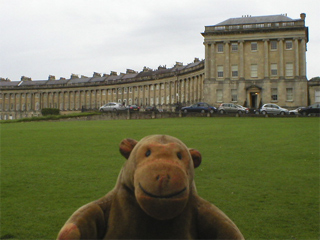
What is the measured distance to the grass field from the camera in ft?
21.3

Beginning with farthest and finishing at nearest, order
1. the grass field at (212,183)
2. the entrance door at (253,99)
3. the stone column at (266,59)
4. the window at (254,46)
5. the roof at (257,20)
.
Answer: the roof at (257,20) → the window at (254,46) → the entrance door at (253,99) → the stone column at (266,59) → the grass field at (212,183)

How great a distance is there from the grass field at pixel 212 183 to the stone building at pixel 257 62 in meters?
38.4

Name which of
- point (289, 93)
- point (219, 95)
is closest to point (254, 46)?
point (289, 93)

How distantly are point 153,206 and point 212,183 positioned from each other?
639 cm

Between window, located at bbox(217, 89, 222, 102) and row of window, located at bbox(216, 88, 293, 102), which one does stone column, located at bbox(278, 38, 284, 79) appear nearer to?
row of window, located at bbox(216, 88, 293, 102)

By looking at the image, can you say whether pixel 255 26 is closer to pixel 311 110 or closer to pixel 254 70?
pixel 254 70

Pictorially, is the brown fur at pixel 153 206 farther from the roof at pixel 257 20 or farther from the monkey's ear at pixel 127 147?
the roof at pixel 257 20

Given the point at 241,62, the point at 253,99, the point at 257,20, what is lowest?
the point at 253,99

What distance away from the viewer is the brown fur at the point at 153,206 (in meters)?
2.84

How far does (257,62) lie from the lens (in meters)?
54.5

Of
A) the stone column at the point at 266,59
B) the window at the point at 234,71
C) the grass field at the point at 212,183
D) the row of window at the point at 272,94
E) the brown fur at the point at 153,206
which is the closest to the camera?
the brown fur at the point at 153,206

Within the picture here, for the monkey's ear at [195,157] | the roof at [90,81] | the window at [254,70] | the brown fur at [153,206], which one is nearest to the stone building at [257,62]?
the window at [254,70]

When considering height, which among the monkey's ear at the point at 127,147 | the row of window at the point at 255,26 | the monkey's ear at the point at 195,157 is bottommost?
the monkey's ear at the point at 195,157

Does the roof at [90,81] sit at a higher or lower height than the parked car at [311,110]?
higher
